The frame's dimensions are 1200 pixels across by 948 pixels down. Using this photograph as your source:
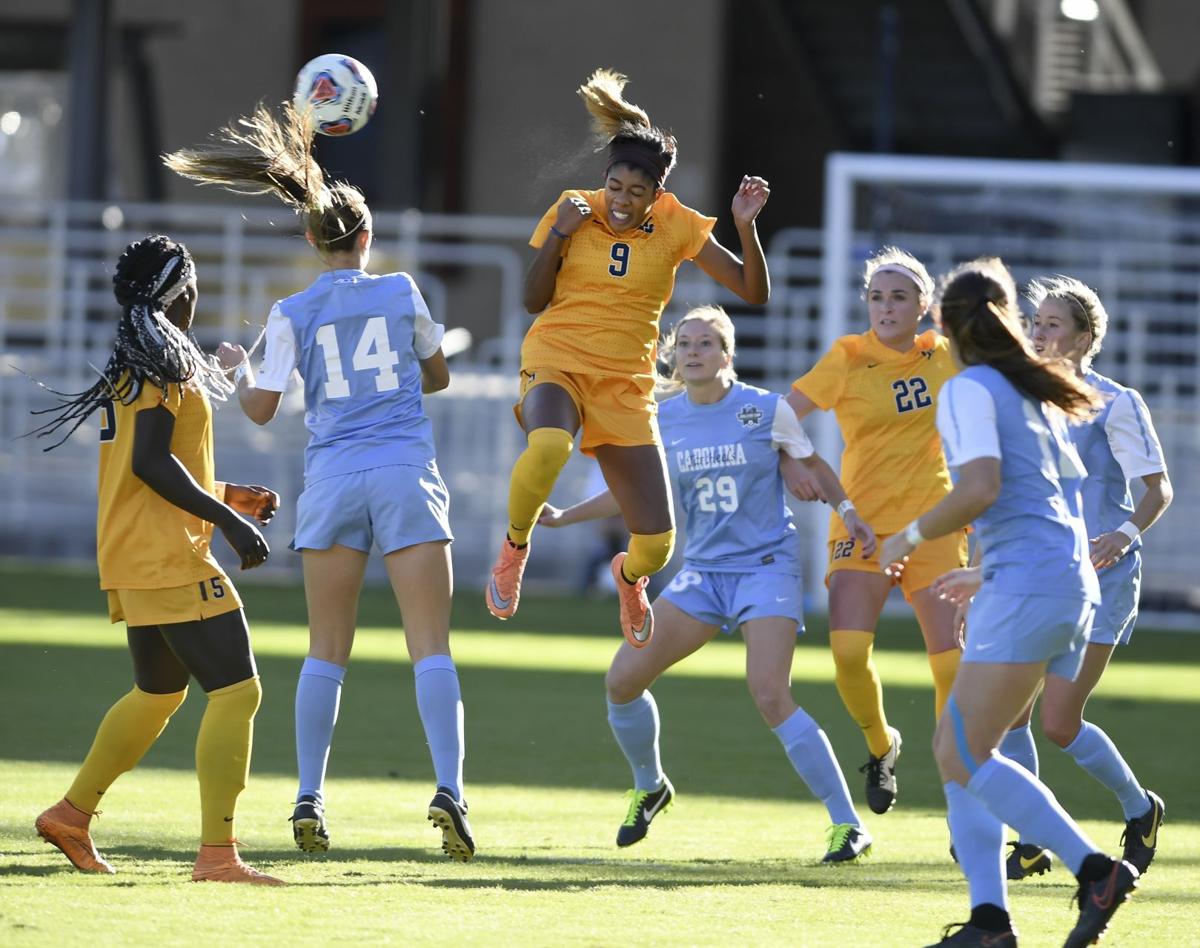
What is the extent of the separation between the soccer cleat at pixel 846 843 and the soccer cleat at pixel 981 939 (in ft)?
5.47

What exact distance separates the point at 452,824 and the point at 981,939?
1693 millimetres

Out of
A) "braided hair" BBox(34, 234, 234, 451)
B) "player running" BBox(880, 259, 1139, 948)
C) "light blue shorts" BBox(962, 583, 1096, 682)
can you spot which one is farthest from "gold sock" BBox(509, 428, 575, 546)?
"light blue shorts" BBox(962, 583, 1096, 682)

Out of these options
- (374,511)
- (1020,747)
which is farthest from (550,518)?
(1020,747)

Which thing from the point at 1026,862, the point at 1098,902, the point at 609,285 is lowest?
the point at 1026,862

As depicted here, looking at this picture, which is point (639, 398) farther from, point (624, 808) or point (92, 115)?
point (92, 115)

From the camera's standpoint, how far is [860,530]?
6.75m

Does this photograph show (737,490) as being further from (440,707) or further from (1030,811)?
(1030,811)

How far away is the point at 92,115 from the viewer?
21.0m

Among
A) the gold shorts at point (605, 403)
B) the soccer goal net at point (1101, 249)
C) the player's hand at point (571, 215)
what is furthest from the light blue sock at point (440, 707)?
the soccer goal net at point (1101, 249)

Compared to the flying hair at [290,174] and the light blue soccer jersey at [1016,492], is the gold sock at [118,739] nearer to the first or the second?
the flying hair at [290,174]

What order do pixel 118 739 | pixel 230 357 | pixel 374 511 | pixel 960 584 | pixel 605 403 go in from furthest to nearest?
pixel 605 403 < pixel 374 511 < pixel 230 357 < pixel 118 739 < pixel 960 584

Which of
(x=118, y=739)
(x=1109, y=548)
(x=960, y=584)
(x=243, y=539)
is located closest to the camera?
(x=960, y=584)

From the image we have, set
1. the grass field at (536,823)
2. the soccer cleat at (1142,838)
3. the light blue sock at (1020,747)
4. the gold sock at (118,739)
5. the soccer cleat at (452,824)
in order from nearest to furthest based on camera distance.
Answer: the grass field at (536,823)
the soccer cleat at (452,824)
the gold sock at (118,739)
the soccer cleat at (1142,838)
the light blue sock at (1020,747)

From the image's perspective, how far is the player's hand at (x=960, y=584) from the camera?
518cm
